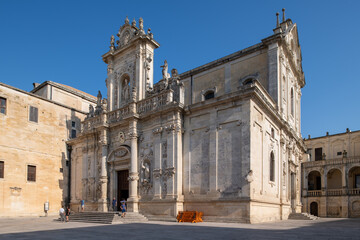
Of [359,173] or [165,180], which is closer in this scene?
[165,180]

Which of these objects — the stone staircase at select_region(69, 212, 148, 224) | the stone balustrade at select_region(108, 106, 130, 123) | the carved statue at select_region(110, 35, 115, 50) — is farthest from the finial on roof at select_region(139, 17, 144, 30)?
the stone staircase at select_region(69, 212, 148, 224)

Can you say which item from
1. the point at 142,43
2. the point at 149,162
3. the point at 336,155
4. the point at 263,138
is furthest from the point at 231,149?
the point at 336,155

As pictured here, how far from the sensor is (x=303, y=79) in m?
34.1

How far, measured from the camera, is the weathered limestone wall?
2547 cm

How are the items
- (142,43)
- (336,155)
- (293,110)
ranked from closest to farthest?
1. (142,43)
2. (293,110)
3. (336,155)

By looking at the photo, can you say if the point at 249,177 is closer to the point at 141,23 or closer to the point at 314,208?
the point at 141,23

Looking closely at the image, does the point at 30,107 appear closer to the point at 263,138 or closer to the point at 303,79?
the point at 263,138

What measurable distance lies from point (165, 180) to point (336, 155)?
3216 centimetres

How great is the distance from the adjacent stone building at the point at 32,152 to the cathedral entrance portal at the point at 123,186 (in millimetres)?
7406

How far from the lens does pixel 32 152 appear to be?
27.3 m

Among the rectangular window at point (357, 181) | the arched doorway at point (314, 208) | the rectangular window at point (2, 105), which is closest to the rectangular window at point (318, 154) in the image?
the rectangular window at point (357, 181)

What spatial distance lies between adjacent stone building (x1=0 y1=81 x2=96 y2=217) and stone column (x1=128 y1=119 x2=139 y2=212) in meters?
9.93

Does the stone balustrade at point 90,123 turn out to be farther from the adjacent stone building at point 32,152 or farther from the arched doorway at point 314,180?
the arched doorway at point 314,180

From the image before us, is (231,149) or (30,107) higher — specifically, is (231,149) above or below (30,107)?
below
